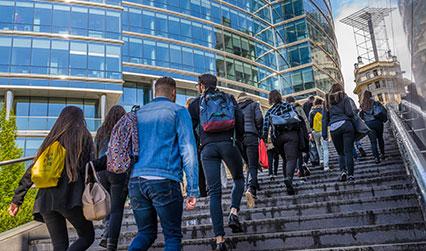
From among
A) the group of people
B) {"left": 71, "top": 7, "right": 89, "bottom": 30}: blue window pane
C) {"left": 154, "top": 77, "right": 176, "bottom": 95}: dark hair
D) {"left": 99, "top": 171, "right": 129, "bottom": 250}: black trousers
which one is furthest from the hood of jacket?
{"left": 71, "top": 7, "right": 89, "bottom": 30}: blue window pane

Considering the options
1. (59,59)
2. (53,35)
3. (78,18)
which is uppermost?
(78,18)

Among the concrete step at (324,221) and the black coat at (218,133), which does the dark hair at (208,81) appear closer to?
the black coat at (218,133)

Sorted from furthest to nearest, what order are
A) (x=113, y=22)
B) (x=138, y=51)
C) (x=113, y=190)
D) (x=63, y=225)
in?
(x=138, y=51), (x=113, y=22), (x=113, y=190), (x=63, y=225)

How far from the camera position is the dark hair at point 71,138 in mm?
3484

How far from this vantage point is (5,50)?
26.4 meters

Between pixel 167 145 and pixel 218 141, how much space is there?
117cm

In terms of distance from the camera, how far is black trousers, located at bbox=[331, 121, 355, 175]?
609 centimetres

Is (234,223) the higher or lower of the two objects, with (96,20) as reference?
lower

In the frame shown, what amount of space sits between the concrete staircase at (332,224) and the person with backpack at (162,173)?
1.37 metres

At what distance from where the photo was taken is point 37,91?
90.1 feet

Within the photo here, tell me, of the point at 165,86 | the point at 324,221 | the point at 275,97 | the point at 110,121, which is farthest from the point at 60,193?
the point at 275,97

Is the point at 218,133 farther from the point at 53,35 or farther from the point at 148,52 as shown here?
the point at 148,52

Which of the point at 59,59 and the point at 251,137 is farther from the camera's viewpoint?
the point at 59,59

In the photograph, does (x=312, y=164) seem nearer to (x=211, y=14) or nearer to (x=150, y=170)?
(x=150, y=170)
